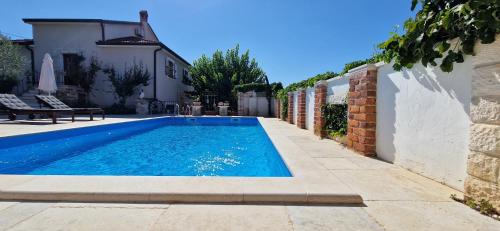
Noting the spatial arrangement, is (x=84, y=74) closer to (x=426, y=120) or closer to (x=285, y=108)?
(x=285, y=108)

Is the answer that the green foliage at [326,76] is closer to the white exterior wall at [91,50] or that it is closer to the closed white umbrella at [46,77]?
the white exterior wall at [91,50]

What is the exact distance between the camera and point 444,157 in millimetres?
2953

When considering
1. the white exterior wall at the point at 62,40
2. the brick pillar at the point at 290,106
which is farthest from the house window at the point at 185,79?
the brick pillar at the point at 290,106

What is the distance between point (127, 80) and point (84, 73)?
3171mm

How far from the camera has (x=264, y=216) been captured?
2244 millimetres

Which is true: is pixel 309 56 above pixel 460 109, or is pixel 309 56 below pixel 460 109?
above

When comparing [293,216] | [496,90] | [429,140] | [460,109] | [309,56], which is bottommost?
[293,216]

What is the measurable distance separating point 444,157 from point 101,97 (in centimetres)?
2071

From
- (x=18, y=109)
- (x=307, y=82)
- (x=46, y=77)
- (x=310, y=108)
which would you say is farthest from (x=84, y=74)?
(x=310, y=108)

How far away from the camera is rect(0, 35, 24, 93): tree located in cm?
1516

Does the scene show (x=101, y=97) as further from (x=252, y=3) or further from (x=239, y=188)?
(x=239, y=188)

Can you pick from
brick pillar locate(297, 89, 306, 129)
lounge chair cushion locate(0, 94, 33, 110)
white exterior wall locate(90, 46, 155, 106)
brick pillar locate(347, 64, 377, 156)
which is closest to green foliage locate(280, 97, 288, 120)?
brick pillar locate(297, 89, 306, 129)

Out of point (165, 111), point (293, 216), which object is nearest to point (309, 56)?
point (165, 111)

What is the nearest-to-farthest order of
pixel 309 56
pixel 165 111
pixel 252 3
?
pixel 252 3, pixel 165 111, pixel 309 56
